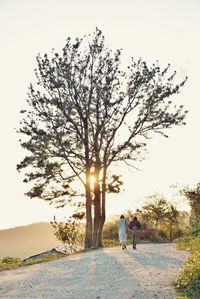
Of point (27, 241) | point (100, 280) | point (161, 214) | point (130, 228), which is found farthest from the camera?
point (27, 241)

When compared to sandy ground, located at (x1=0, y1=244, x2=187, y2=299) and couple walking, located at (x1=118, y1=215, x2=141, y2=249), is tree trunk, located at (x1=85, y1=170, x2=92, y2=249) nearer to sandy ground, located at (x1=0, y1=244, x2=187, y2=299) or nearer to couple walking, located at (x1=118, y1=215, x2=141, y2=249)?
couple walking, located at (x1=118, y1=215, x2=141, y2=249)

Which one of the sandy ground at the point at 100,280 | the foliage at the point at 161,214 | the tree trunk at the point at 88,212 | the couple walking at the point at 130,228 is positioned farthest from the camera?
the foliage at the point at 161,214

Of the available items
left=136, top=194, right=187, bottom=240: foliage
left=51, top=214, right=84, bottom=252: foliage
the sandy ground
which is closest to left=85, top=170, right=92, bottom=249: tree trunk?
left=51, top=214, right=84, bottom=252: foliage

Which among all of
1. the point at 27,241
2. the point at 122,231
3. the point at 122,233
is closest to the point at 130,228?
the point at 122,233

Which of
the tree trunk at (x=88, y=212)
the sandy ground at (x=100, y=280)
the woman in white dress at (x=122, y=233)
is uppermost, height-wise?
the tree trunk at (x=88, y=212)

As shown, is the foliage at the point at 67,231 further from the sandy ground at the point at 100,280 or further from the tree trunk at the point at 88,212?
the sandy ground at the point at 100,280

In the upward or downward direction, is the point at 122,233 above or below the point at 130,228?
below

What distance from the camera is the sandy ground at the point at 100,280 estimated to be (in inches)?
460

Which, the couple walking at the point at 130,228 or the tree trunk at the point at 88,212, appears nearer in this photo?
the couple walking at the point at 130,228

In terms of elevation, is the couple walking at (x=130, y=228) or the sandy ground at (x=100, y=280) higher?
the couple walking at (x=130, y=228)

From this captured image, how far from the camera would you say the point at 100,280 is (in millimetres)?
13828

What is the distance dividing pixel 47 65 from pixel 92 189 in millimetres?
8501

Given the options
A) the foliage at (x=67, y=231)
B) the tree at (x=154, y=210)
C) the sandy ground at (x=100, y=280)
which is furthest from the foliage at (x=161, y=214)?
the sandy ground at (x=100, y=280)

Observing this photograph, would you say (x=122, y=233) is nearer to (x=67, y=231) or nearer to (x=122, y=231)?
(x=122, y=231)
